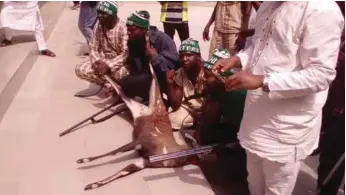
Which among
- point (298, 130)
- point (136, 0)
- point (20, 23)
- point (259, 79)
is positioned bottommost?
point (136, 0)

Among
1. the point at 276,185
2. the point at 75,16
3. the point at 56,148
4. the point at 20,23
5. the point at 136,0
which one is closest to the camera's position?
the point at 276,185

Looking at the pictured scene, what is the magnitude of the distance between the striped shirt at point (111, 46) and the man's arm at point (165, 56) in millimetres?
450

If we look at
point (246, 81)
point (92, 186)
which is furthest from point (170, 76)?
point (246, 81)

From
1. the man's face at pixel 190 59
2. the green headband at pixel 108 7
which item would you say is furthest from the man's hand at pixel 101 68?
the man's face at pixel 190 59

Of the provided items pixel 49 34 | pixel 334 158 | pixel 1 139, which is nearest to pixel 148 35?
pixel 1 139

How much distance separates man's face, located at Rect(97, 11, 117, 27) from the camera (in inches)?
148

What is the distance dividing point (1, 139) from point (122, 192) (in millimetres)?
1219

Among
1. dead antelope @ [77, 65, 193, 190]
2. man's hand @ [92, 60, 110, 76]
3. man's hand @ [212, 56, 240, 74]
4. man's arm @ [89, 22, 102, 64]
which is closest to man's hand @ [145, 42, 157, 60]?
dead antelope @ [77, 65, 193, 190]

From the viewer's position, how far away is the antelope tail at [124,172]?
2619 mm

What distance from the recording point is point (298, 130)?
1.85 metres

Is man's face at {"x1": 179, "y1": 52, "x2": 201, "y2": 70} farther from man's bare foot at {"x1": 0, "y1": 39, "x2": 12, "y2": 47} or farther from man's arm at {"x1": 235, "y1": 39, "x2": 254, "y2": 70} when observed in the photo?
man's bare foot at {"x1": 0, "y1": 39, "x2": 12, "y2": 47}

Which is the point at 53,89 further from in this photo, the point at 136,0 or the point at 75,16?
the point at 136,0

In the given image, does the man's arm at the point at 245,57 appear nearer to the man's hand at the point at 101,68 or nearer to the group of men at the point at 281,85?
the group of men at the point at 281,85

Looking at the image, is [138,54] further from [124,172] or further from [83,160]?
[124,172]
